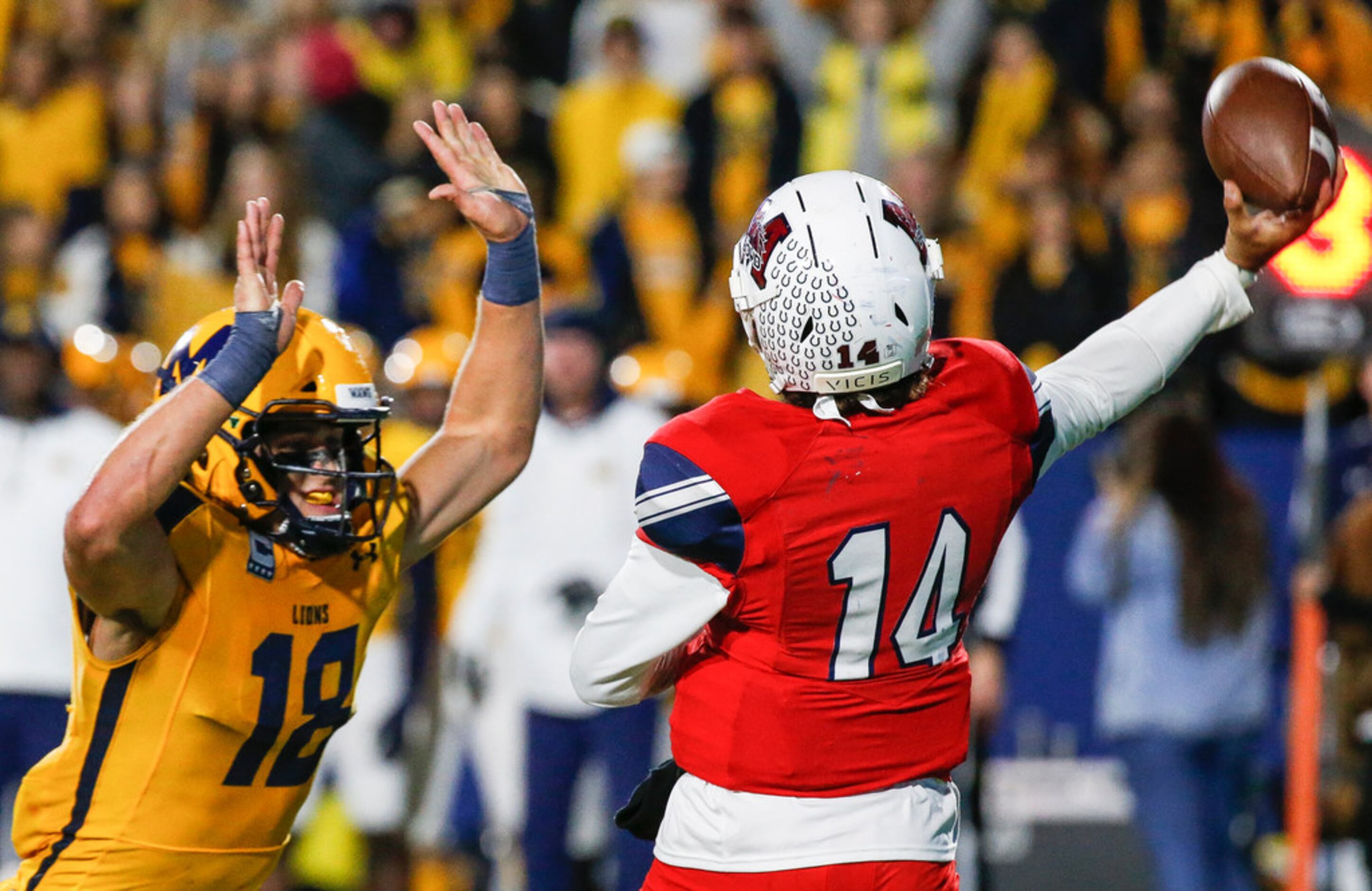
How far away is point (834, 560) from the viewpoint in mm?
2549

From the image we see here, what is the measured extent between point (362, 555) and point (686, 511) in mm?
837

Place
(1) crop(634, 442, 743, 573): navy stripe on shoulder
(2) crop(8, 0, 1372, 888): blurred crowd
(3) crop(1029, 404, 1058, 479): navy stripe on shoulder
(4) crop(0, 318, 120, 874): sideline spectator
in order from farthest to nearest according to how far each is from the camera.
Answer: (2) crop(8, 0, 1372, 888): blurred crowd, (4) crop(0, 318, 120, 874): sideline spectator, (3) crop(1029, 404, 1058, 479): navy stripe on shoulder, (1) crop(634, 442, 743, 573): navy stripe on shoulder

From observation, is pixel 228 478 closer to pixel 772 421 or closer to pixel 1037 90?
pixel 772 421

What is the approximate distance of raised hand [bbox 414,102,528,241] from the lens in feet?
10.6

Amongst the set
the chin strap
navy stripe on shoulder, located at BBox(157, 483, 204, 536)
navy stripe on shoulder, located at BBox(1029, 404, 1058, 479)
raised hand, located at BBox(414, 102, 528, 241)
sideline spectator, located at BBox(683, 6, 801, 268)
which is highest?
sideline spectator, located at BBox(683, 6, 801, 268)

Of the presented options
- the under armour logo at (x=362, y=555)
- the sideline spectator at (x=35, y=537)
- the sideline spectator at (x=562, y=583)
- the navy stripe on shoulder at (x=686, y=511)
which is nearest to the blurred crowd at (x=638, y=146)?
the sideline spectator at (x=562, y=583)

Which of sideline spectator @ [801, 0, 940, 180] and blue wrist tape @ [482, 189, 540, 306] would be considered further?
sideline spectator @ [801, 0, 940, 180]

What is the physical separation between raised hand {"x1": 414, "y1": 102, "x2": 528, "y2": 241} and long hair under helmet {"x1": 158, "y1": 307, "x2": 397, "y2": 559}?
345 millimetres

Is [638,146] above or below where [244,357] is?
above

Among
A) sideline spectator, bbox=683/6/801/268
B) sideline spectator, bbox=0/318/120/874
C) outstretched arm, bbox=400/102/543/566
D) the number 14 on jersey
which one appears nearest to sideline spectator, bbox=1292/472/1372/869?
sideline spectator, bbox=683/6/801/268

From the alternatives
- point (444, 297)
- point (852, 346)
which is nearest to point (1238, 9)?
point (444, 297)

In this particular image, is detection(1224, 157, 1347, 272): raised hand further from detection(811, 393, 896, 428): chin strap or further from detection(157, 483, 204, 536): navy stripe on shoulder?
detection(157, 483, 204, 536): navy stripe on shoulder

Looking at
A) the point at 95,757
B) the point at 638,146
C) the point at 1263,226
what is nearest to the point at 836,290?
the point at 1263,226

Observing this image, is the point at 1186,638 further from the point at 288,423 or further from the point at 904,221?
the point at 288,423
